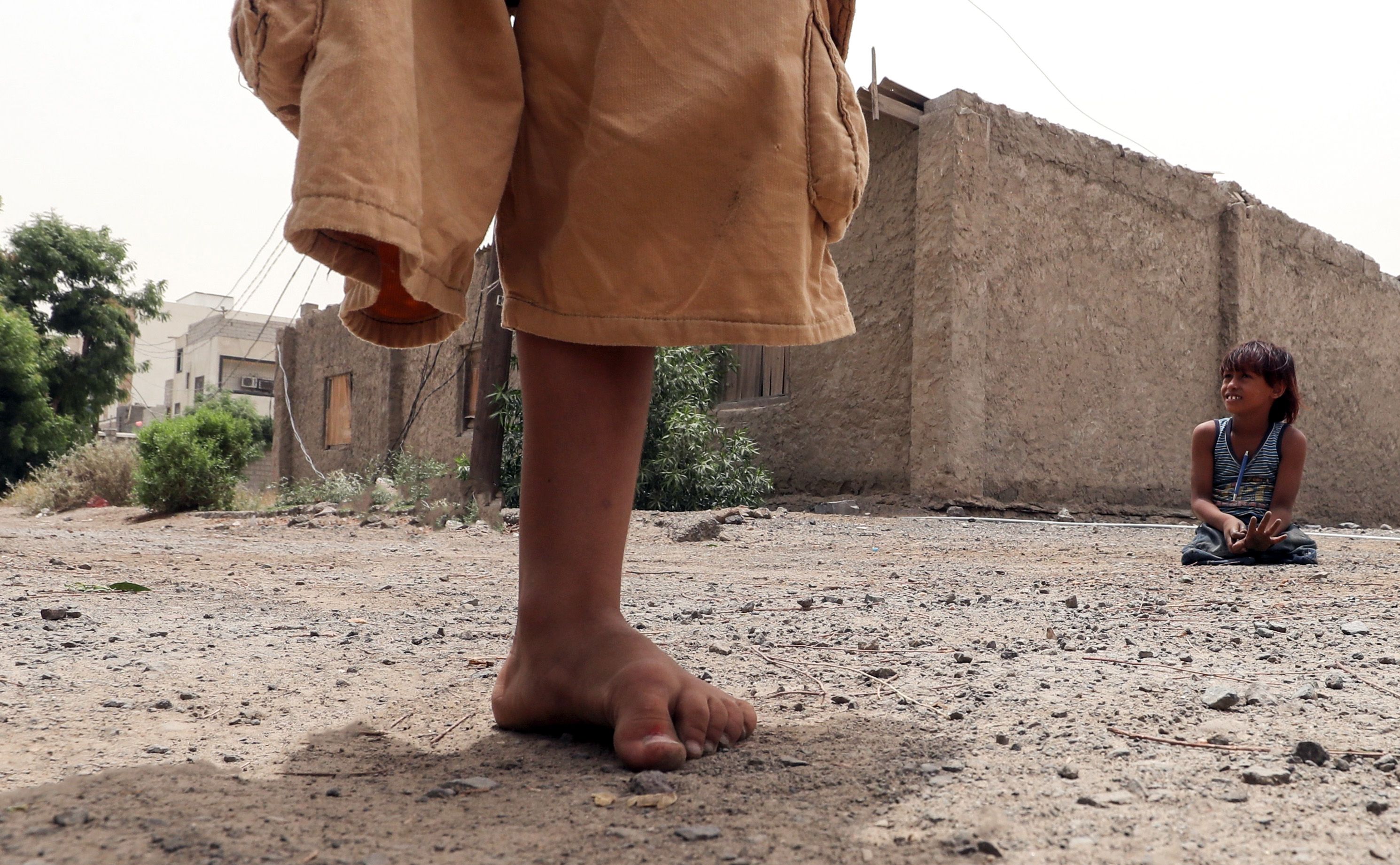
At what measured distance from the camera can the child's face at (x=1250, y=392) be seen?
3.52m

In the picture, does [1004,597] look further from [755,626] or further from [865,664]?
[865,664]

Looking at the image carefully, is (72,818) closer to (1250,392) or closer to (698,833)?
(698,833)

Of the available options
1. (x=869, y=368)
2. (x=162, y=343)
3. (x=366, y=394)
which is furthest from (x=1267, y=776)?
(x=162, y=343)

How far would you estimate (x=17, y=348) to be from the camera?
14.6 meters

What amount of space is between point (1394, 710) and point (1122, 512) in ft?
20.3

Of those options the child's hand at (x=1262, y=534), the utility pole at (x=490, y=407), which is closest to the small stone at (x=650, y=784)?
the child's hand at (x=1262, y=534)

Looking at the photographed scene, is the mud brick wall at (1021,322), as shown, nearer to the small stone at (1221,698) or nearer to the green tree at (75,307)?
the small stone at (1221,698)

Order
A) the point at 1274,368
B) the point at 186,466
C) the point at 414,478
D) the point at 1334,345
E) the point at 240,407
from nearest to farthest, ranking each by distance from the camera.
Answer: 1. the point at 1274,368
2. the point at 414,478
3. the point at 186,466
4. the point at 1334,345
5. the point at 240,407

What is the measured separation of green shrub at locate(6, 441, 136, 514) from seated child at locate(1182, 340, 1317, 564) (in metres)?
8.98

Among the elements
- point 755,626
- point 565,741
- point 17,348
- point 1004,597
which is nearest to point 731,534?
point 1004,597

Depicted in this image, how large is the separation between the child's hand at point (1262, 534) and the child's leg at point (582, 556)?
2677 mm

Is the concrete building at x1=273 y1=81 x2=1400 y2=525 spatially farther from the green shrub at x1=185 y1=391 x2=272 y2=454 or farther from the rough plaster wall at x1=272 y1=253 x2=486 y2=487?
the green shrub at x1=185 y1=391 x2=272 y2=454

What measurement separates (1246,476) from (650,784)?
3269mm

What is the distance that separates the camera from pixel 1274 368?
11.5ft
